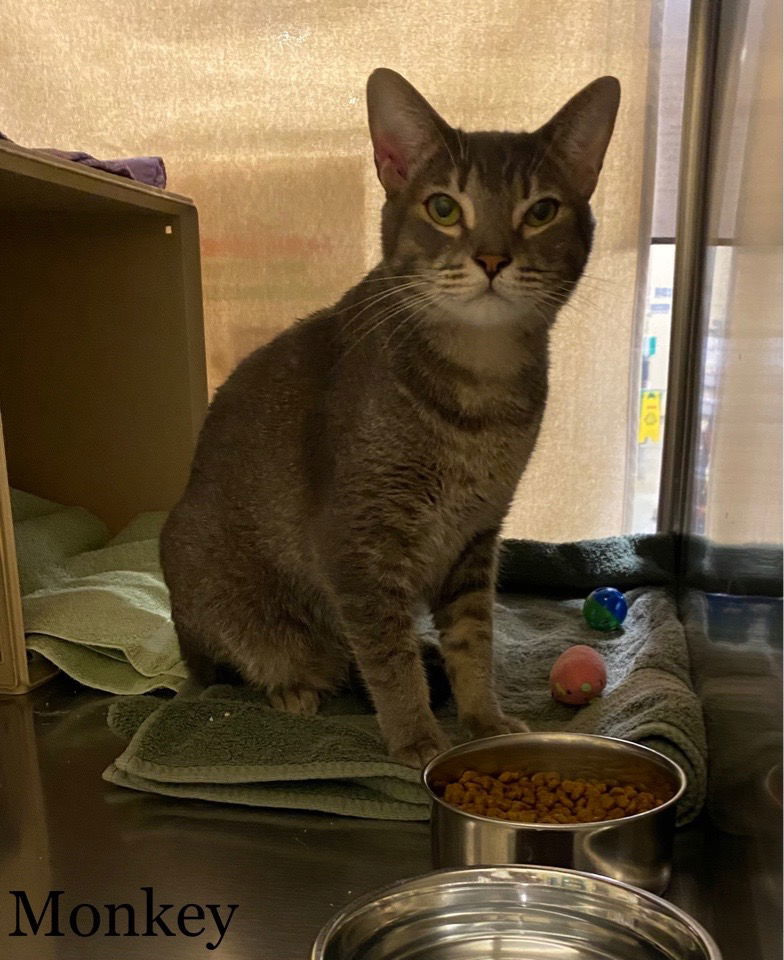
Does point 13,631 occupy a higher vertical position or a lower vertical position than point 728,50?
lower

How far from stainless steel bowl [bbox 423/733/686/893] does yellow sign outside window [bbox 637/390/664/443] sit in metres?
1.13

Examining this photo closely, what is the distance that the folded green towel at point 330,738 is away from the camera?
39.6 inches

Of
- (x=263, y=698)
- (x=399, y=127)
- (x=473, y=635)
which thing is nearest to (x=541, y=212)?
(x=399, y=127)

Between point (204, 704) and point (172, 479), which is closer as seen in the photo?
point (204, 704)

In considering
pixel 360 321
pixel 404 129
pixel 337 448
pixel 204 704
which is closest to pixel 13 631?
pixel 204 704

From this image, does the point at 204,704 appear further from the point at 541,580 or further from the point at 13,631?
the point at 541,580

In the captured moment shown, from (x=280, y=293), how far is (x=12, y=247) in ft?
1.93

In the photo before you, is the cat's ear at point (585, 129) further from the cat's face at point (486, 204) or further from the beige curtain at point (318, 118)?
the beige curtain at point (318, 118)

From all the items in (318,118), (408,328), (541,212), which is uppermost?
(318,118)

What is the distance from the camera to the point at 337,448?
45.3 inches

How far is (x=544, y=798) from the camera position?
89 cm

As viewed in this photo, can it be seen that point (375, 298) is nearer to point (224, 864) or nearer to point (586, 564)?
point (224, 864)

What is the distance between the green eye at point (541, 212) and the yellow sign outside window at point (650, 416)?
0.93m

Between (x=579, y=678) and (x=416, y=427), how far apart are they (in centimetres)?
40
